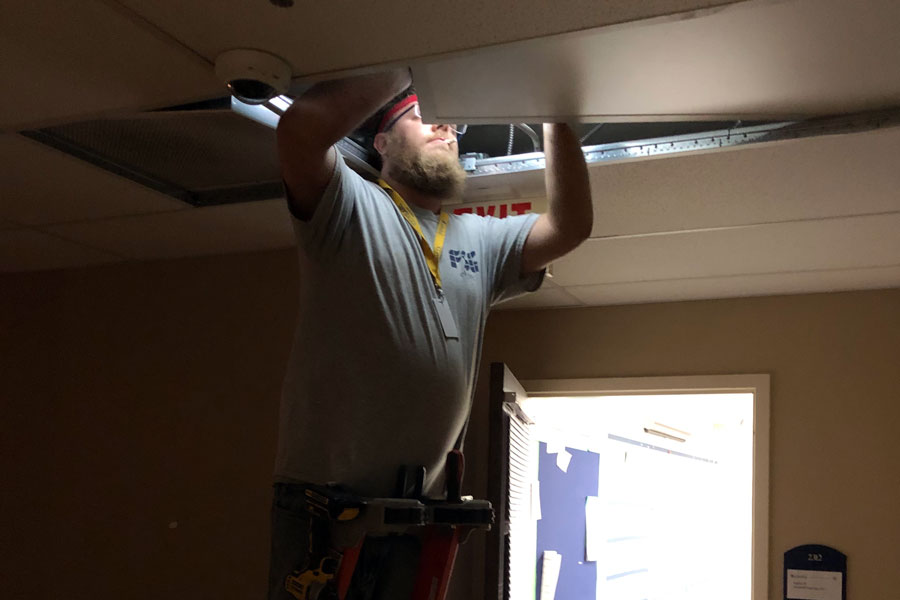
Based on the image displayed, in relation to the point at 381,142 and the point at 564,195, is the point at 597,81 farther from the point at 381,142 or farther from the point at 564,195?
the point at 381,142

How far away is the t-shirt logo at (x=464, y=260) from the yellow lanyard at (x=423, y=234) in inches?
1.2

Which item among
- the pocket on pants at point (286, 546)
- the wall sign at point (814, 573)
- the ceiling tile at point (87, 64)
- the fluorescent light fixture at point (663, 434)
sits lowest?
the wall sign at point (814, 573)

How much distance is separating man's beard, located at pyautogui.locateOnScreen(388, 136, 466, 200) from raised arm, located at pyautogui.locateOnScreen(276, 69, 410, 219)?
208mm

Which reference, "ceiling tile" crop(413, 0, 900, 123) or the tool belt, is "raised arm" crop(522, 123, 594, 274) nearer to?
"ceiling tile" crop(413, 0, 900, 123)

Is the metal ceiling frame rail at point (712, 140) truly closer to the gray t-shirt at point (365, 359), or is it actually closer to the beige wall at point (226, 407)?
the gray t-shirt at point (365, 359)

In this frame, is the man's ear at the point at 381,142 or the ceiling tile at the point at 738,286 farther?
the ceiling tile at the point at 738,286

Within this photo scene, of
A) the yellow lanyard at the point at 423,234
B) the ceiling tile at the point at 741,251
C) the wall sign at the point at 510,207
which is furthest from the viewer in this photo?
the ceiling tile at the point at 741,251

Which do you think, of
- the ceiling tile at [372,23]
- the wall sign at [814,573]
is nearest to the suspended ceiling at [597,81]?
the ceiling tile at [372,23]

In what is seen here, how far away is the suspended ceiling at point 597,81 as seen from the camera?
4.22 feet

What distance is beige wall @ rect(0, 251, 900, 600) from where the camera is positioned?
2680 mm

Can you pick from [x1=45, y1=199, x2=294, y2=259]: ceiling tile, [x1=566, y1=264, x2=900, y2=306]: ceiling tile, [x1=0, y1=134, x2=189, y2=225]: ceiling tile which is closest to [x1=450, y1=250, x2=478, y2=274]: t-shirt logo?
[x1=45, y1=199, x2=294, y2=259]: ceiling tile

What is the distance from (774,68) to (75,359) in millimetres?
2709

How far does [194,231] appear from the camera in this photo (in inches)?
106

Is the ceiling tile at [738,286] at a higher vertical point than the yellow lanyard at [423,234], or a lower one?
higher
